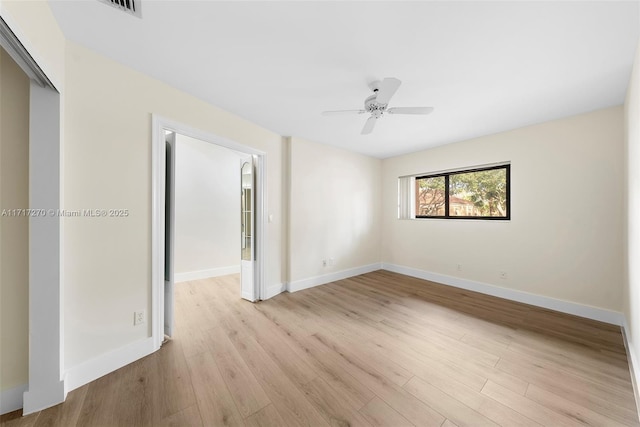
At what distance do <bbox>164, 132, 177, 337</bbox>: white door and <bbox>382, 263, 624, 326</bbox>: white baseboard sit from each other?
3935mm

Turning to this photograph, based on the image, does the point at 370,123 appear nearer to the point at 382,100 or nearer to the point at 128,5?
the point at 382,100

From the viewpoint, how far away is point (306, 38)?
152 cm

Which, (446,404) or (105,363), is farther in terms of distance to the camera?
(105,363)

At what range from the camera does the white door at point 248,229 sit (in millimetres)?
3154

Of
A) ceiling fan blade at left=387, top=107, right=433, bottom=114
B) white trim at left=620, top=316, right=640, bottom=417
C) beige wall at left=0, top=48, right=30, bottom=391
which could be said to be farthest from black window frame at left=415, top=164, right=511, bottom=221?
beige wall at left=0, top=48, right=30, bottom=391

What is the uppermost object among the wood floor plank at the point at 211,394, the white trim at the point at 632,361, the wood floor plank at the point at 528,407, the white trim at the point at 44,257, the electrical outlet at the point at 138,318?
the white trim at the point at 44,257

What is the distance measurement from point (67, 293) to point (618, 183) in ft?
17.0

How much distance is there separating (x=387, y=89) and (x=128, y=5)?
174 centimetres

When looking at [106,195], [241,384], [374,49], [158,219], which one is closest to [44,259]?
[106,195]

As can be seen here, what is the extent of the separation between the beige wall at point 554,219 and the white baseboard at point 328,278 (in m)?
1.34

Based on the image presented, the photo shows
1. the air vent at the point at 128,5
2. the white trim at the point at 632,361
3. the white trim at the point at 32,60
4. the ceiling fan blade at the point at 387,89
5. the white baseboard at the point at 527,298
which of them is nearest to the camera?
the white trim at the point at 32,60

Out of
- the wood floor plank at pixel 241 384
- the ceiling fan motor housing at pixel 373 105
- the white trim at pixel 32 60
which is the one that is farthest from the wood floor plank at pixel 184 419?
the ceiling fan motor housing at pixel 373 105

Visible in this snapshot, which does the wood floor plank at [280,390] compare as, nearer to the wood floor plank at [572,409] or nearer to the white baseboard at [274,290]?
the white baseboard at [274,290]

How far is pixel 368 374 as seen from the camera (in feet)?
5.51
